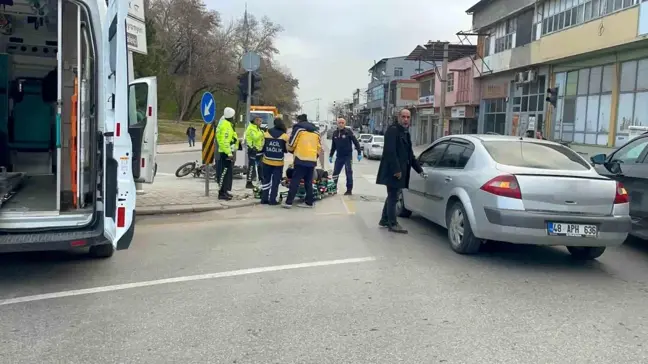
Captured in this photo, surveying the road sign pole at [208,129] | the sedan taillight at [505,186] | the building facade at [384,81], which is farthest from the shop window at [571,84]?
the building facade at [384,81]

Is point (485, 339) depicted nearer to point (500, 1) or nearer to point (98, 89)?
Result: point (98, 89)

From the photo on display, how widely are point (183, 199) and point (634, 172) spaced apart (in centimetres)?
760

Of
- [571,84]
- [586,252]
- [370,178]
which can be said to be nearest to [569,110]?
[571,84]

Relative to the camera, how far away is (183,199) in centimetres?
1075

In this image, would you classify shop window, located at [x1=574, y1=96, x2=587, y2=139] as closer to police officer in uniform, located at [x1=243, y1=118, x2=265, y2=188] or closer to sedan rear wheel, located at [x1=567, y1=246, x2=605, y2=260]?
police officer in uniform, located at [x1=243, y1=118, x2=265, y2=188]

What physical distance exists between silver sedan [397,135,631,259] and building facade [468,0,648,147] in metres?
15.2

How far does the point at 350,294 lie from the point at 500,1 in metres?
31.8

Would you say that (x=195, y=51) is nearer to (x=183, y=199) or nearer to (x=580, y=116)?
(x=580, y=116)

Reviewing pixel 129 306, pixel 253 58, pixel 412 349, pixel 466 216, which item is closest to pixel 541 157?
pixel 466 216

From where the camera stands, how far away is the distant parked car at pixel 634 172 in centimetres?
704

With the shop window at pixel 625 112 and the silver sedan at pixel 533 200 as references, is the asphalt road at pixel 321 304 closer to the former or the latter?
the silver sedan at pixel 533 200

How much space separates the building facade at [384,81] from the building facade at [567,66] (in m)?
44.2

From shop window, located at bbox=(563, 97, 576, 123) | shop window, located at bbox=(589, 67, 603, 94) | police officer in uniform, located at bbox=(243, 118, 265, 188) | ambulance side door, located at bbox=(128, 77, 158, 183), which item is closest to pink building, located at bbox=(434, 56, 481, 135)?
shop window, located at bbox=(563, 97, 576, 123)

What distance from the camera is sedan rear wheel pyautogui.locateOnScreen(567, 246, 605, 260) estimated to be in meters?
6.64
